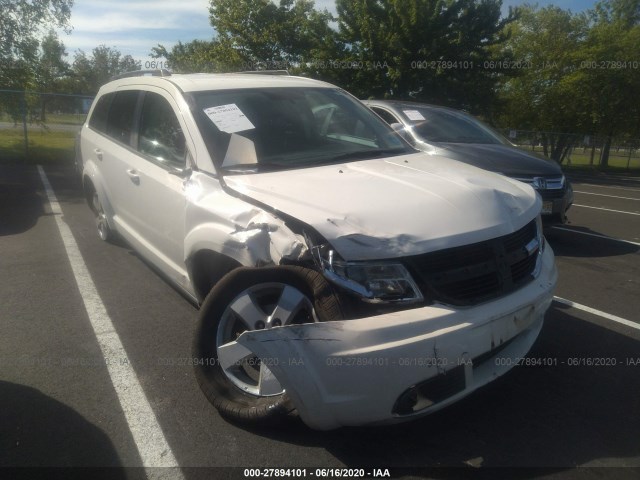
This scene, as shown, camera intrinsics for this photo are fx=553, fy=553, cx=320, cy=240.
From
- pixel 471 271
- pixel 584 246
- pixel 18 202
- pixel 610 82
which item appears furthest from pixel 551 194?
pixel 610 82

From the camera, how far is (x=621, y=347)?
396cm

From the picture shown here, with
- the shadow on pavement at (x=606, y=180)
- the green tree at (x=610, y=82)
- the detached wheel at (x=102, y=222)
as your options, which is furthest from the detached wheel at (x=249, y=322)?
the green tree at (x=610, y=82)

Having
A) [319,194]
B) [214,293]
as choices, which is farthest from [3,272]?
[319,194]

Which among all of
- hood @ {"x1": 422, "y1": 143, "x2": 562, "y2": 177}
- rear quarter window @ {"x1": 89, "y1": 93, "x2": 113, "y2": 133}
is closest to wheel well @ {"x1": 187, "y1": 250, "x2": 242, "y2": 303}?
rear quarter window @ {"x1": 89, "y1": 93, "x2": 113, "y2": 133}

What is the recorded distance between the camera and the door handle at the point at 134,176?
4.45 m

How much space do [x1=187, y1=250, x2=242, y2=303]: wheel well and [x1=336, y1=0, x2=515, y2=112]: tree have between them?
18337 mm

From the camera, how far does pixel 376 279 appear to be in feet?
8.71

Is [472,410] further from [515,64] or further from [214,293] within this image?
[515,64]

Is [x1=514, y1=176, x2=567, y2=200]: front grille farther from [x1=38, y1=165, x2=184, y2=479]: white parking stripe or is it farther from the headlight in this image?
[x1=38, y1=165, x2=184, y2=479]: white parking stripe

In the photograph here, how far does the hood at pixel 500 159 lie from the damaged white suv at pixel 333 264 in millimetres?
3018

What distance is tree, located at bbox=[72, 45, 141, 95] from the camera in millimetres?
42875

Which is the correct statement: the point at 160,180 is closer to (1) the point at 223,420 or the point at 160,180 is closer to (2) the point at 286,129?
(2) the point at 286,129

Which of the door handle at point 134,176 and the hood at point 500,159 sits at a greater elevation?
the hood at point 500,159

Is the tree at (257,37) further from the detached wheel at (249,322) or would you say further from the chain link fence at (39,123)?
the detached wheel at (249,322)
